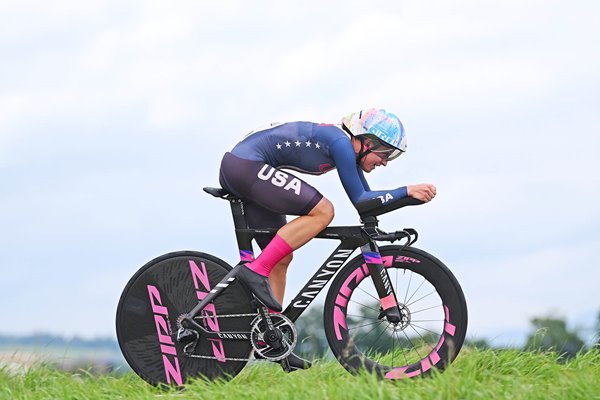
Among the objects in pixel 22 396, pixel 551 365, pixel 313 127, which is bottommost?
pixel 551 365

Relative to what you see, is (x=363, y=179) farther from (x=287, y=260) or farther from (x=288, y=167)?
(x=287, y=260)

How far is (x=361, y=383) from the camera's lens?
6.77 meters

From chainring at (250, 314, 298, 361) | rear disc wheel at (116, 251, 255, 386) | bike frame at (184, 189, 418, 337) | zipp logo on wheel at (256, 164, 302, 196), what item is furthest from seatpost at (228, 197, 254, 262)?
chainring at (250, 314, 298, 361)

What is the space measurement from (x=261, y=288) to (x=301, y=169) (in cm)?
101

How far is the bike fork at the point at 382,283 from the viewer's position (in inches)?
308

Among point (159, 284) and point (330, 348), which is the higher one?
point (159, 284)

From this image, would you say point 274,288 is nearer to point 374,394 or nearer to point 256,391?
point 256,391

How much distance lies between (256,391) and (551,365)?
2.57 m

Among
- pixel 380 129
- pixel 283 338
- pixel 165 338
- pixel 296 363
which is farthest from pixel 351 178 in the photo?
pixel 165 338

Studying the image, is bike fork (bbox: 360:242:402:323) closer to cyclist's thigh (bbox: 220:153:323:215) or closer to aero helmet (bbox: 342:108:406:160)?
cyclist's thigh (bbox: 220:153:323:215)

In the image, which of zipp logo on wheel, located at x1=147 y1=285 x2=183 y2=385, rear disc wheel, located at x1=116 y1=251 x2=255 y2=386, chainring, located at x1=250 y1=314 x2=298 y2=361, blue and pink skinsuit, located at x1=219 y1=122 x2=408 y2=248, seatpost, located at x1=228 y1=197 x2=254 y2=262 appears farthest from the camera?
zipp logo on wheel, located at x1=147 y1=285 x2=183 y2=385

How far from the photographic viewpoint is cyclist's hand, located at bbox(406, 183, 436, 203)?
A: 7.60m

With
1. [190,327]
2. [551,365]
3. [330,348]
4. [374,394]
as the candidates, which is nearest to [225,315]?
[190,327]

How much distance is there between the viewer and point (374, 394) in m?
6.51
